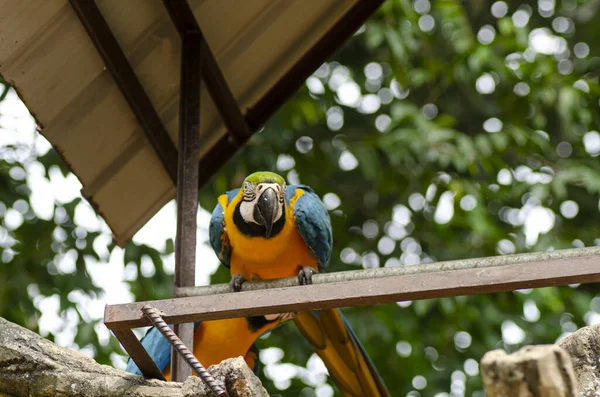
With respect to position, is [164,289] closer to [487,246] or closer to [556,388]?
[487,246]

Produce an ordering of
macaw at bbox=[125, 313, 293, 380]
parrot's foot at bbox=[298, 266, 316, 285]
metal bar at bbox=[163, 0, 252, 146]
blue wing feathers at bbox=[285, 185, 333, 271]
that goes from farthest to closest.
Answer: macaw at bbox=[125, 313, 293, 380]
blue wing feathers at bbox=[285, 185, 333, 271]
metal bar at bbox=[163, 0, 252, 146]
parrot's foot at bbox=[298, 266, 316, 285]

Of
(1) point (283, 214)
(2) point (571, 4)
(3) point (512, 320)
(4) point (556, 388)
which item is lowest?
(4) point (556, 388)

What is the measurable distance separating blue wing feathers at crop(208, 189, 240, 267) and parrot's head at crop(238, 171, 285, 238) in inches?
4.5

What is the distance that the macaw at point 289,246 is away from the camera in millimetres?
2549

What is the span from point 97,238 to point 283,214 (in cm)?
231

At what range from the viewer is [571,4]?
18.9ft

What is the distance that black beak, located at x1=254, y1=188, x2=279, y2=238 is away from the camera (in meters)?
2.53

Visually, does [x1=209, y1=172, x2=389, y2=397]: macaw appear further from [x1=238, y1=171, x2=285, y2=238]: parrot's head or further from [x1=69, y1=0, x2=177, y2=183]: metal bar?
[x1=69, y1=0, x2=177, y2=183]: metal bar

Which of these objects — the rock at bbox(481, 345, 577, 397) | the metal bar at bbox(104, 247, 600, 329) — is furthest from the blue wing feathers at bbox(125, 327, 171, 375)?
the rock at bbox(481, 345, 577, 397)

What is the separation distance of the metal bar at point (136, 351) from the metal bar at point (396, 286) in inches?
1.0

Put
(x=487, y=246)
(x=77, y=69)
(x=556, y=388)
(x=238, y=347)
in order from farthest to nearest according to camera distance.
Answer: (x=487, y=246), (x=238, y=347), (x=77, y=69), (x=556, y=388)

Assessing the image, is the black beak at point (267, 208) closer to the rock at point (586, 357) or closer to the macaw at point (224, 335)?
the macaw at point (224, 335)

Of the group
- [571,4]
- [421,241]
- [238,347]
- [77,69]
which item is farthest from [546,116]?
[77,69]

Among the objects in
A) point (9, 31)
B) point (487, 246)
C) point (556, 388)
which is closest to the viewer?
point (556, 388)
